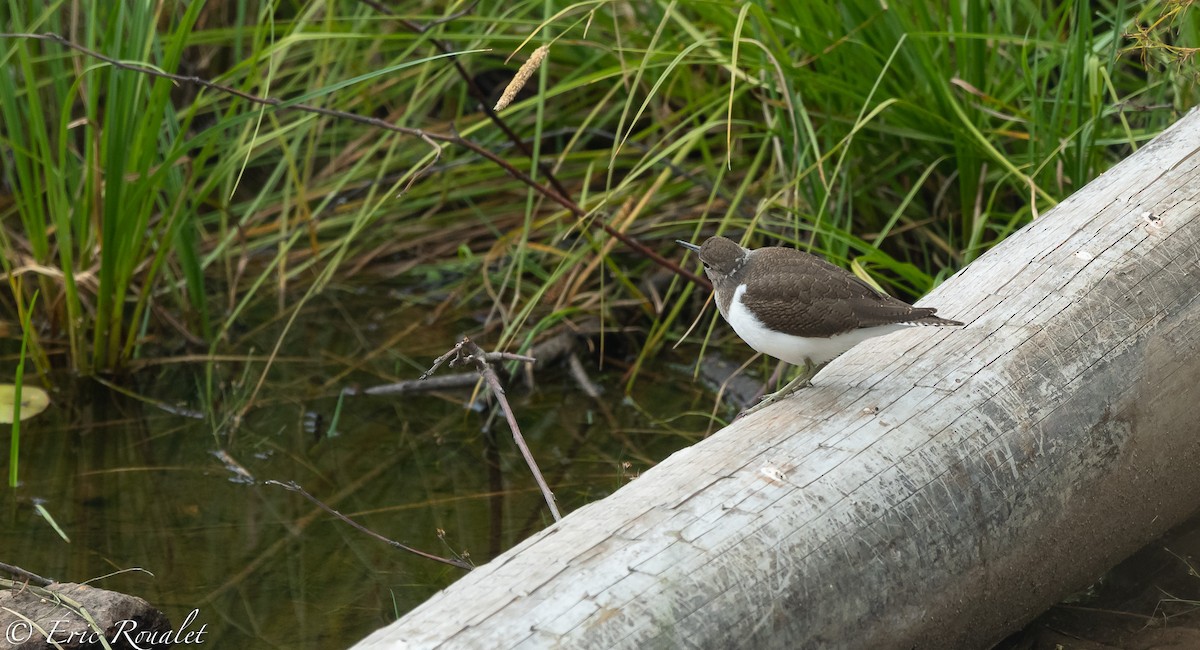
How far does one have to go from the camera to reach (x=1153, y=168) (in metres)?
3.11


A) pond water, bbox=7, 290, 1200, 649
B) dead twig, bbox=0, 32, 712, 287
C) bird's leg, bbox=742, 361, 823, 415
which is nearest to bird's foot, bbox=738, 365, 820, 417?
bird's leg, bbox=742, 361, 823, 415

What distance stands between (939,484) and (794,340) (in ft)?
1.83

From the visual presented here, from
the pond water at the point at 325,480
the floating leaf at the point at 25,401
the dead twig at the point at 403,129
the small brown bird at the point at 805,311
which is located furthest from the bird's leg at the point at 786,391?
the floating leaf at the point at 25,401

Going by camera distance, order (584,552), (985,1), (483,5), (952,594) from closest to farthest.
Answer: (584,552), (952,594), (985,1), (483,5)

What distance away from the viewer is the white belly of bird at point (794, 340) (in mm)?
2805

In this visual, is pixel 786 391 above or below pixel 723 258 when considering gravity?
below

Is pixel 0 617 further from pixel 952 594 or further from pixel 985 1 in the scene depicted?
pixel 985 1

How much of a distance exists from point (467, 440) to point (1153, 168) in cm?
239

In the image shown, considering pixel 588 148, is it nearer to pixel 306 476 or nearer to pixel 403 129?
pixel 403 129

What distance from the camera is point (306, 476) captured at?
3949mm

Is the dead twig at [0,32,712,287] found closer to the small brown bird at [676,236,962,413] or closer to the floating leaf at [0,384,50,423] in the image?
the small brown bird at [676,236,962,413]

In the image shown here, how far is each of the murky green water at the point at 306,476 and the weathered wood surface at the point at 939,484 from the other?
3.54 ft

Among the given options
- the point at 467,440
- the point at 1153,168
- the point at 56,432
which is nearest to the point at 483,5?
the point at 467,440

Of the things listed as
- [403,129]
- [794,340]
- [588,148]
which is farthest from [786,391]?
[588,148]
